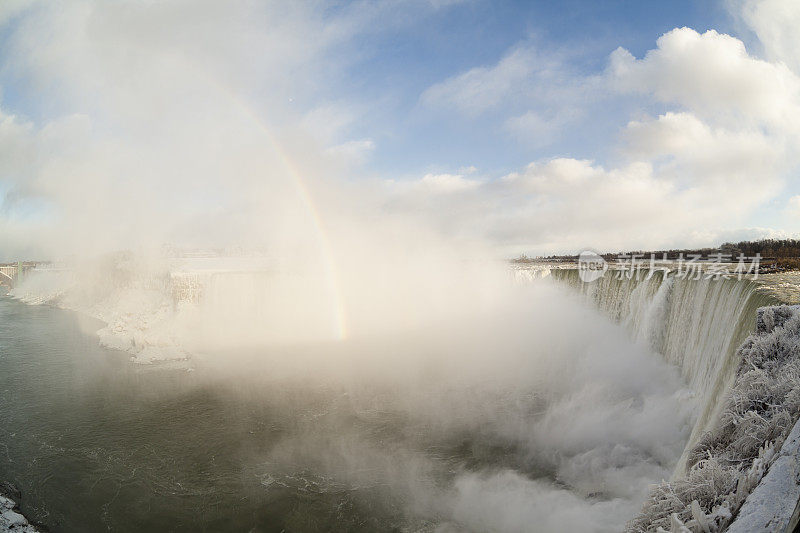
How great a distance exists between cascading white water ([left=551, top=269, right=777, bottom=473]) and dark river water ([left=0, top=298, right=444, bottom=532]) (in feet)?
22.7

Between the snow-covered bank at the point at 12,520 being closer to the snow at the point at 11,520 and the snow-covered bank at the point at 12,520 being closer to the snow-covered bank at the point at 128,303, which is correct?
the snow at the point at 11,520

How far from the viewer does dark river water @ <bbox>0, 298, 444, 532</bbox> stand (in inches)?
325

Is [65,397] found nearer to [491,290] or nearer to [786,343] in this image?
[786,343]

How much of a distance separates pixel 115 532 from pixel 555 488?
371 inches

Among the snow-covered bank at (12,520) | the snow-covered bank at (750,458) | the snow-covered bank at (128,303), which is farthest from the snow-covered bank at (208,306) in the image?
the snow-covered bank at (750,458)

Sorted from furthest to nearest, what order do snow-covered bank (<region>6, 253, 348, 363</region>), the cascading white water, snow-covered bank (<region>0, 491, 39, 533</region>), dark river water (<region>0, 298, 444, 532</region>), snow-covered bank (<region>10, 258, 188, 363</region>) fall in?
snow-covered bank (<region>6, 253, 348, 363</region>) → snow-covered bank (<region>10, 258, 188, 363</region>) → dark river water (<region>0, 298, 444, 532</region>) → snow-covered bank (<region>0, 491, 39, 533</region>) → the cascading white water

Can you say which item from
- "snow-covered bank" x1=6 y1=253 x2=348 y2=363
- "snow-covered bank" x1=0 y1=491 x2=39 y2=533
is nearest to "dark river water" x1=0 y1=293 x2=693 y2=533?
"snow-covered bank" x1=0 y1=491 x2=39 y2=533

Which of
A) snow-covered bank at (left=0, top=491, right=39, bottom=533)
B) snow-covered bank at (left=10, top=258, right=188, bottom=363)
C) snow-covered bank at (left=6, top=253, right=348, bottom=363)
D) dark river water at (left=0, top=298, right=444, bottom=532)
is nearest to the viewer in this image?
snow-covered bank at (left=0, top=491, right=39, bottom=533)

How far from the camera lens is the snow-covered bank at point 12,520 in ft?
23.5

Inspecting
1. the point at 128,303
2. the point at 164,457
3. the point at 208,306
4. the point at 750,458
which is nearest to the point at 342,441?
the point at 164,457

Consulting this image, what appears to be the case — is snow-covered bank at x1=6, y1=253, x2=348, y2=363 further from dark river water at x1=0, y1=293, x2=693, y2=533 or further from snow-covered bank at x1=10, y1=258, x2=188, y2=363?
dark river water at x1=0, y1=293, x2=693, y2=533

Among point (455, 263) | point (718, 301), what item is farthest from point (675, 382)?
point (455, 263)

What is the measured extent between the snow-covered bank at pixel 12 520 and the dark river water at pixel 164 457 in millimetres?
293

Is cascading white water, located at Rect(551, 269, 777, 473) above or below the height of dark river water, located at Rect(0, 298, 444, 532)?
above
